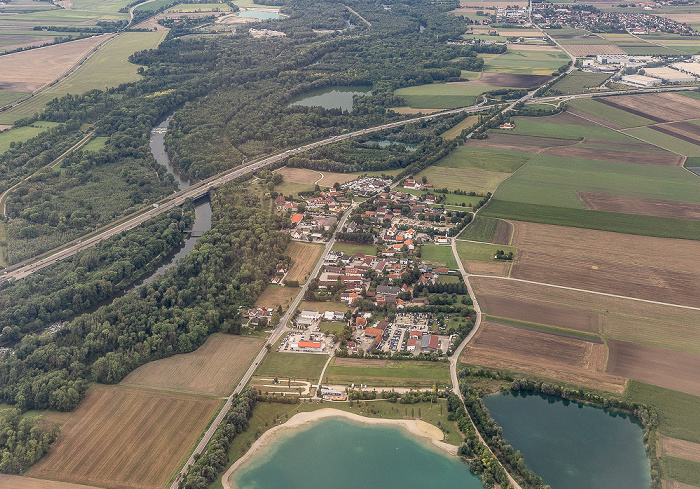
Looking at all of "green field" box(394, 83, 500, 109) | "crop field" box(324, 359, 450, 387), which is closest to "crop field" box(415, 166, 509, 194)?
"green field" box(394, 83, 500, 109)

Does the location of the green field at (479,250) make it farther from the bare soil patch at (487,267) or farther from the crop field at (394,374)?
the crop field at (394,374)

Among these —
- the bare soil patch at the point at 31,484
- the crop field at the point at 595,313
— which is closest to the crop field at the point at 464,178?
the crop field at the point at 595,313

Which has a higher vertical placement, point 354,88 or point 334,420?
point 354,88

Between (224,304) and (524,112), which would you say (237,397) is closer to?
(224,304)

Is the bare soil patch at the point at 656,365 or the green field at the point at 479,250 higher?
the green field at the point at 479,250

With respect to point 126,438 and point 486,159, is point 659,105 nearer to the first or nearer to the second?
point 486,159

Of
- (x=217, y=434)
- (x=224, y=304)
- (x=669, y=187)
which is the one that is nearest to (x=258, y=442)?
(x=217, y=434)
